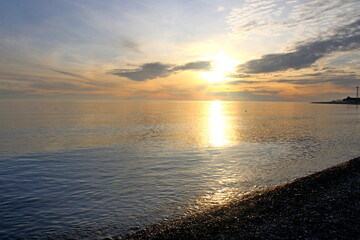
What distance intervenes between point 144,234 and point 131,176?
9479 mm

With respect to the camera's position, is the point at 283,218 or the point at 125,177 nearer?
the point at 283,218

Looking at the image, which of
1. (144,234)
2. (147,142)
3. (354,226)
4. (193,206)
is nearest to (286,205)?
(354,226)

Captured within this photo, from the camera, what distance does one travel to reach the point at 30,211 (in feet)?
41.8

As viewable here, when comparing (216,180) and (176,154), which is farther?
(176,154)

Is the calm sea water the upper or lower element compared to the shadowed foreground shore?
Answer: lower

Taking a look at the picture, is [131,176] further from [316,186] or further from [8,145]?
[8,145]

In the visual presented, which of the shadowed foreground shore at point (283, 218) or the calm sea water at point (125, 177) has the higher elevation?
the shadowed foreground shore at point (283, 218)

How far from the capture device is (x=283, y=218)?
992 centimetres

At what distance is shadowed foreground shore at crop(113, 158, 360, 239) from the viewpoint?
8.72 meters

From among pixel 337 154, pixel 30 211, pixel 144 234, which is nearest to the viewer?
pixel 144 234

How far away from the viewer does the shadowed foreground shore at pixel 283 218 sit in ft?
28.6

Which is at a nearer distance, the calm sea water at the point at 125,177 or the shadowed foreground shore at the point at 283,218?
the shadowed foreground shore at the point at 283,218

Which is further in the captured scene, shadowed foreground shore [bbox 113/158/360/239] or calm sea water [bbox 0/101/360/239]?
calm sea water [bbox 0/101/360/239]

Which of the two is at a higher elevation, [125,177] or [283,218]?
[283,218]
